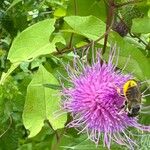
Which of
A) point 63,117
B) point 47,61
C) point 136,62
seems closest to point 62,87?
point 63,117

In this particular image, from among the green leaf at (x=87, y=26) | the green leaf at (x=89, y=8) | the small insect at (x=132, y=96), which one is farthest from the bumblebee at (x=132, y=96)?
A: the green leaf at (x=89, y=8)

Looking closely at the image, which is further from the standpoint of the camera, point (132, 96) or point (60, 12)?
point (60, 12)

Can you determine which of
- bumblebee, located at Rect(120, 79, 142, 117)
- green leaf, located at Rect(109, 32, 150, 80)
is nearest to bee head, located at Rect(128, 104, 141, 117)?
bumblebee, located at Rect(120, 79, 142, 117)

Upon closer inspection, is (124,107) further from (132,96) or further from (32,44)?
(32,44)

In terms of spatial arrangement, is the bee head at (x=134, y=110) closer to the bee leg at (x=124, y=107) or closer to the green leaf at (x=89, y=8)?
the bee leg at (x=124, y=107)

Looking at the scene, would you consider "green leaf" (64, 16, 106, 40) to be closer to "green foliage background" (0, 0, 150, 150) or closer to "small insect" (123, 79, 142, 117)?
"green foliage background" (0, 0, 150, 150)

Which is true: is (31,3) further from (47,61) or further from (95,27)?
(95,27)

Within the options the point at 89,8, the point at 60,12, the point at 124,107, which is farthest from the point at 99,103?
the point at 60,12
